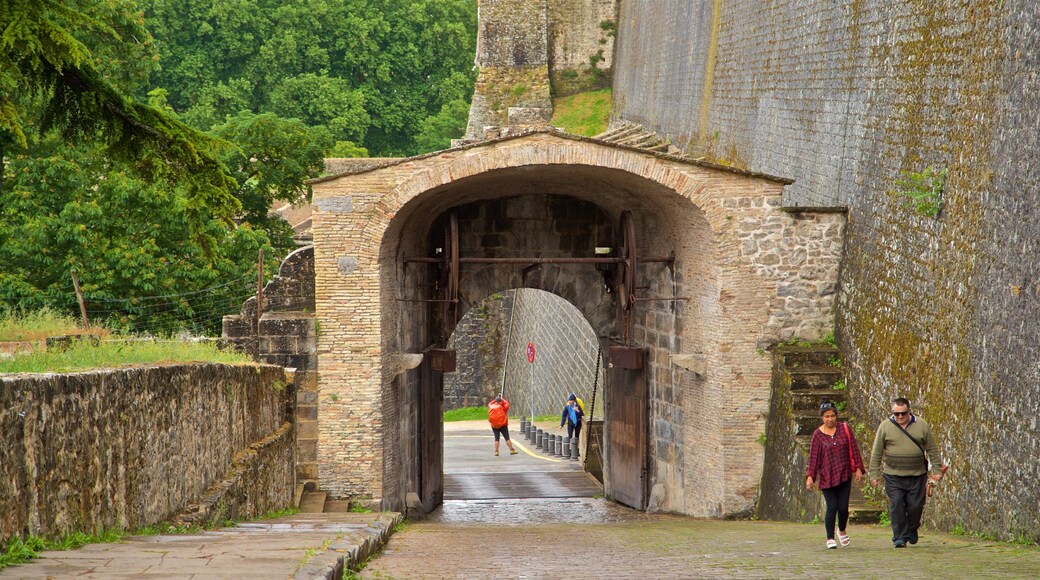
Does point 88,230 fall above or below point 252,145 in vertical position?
below

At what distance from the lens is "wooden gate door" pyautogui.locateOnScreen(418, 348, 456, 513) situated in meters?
17.4

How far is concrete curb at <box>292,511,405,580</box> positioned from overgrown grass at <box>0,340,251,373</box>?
181 cm

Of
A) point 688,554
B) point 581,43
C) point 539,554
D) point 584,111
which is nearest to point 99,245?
point 539,554

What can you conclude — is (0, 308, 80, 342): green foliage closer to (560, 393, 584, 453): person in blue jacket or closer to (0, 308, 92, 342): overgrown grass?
(0, 308, 92, 342): overgrown grass

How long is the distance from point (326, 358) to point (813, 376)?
544 centimetres

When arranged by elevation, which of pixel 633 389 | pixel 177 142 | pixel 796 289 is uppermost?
pixel 177 142

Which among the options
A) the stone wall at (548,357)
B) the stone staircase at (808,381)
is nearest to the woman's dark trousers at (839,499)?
the stone staircase at (808,381)

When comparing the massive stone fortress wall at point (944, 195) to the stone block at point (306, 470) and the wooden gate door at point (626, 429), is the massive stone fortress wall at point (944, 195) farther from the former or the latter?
the stone block at point (306, 470)

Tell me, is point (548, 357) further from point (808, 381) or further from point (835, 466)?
point (835, 466)

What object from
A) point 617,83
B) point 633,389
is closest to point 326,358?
point 633,389

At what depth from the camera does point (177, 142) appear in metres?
9.51

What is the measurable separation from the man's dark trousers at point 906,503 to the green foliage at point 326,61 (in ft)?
133

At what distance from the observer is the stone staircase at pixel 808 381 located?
13.7 metres

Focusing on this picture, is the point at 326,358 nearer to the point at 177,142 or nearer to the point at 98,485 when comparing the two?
the point at 177,142
